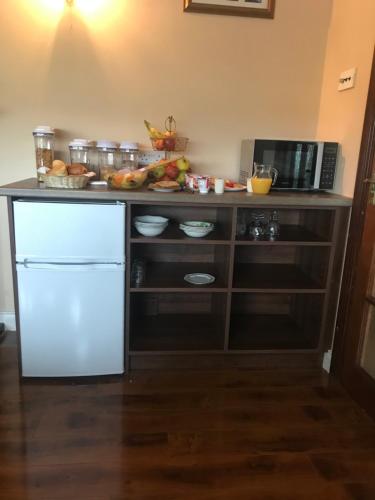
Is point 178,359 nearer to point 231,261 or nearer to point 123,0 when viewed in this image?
point 231,261

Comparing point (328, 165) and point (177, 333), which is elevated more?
point (328, 165)

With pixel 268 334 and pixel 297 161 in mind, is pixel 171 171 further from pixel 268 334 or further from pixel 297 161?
pixel 268 334

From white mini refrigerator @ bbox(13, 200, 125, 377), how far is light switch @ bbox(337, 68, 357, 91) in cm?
138

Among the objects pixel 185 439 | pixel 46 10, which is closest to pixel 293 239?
pixel 185 439

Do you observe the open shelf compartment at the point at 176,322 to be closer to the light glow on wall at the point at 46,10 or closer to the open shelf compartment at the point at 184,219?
the open shelf compartment at the point at 184,219

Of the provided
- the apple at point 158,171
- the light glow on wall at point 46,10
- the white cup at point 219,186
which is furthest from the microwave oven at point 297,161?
the light glow on wall at point 46,10

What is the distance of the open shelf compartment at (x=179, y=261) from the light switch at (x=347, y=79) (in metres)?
1.09

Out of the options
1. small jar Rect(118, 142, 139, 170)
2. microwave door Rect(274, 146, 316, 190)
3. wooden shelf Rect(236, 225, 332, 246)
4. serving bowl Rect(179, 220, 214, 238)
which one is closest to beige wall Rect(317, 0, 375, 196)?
microwave door Rect(274, 146, 316, 190)

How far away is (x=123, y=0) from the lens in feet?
7.45

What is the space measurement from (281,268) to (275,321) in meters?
0.36

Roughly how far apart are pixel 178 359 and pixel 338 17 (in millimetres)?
2161

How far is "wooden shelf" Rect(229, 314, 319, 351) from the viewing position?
2.34 m

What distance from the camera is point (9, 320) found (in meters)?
2.65

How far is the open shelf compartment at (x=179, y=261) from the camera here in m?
2.25
